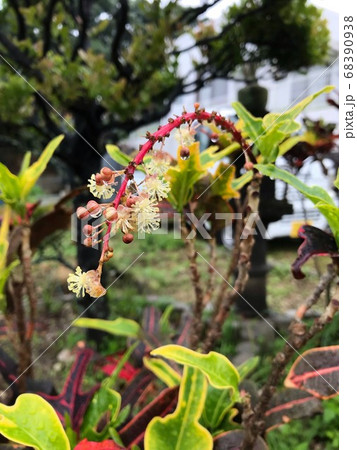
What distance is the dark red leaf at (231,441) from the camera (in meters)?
0.36

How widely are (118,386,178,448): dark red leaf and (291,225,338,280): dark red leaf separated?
148mm

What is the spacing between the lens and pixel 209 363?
31 centimetres

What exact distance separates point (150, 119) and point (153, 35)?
0.41ft

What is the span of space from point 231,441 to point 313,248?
0.62 feet

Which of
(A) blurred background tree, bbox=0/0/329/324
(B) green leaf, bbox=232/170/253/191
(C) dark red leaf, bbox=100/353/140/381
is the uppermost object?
(A) blurred background tree, bbox=0/0/329/324

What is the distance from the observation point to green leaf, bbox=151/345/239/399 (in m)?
0.29

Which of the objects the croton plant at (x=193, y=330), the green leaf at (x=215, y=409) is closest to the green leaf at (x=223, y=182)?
the croton plant at (x=193, y=330)

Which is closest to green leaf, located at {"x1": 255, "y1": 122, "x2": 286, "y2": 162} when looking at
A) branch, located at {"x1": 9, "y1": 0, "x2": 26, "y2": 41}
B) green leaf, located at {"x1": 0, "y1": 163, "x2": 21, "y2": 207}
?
green leaf, located at {"x1": 0, "y1": 163, "x2": 21, "y2": 207}

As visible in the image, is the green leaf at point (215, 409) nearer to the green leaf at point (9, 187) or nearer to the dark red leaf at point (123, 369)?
the dark red leaf at point (123, 369)

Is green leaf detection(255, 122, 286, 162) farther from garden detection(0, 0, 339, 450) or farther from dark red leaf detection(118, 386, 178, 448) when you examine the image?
dark red leaf detection(118, 386, 178, 448)

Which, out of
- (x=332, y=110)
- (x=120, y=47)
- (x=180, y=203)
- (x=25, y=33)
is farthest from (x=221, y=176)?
(x=25, y=33)

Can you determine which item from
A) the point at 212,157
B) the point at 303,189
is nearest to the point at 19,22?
the point at 212,157

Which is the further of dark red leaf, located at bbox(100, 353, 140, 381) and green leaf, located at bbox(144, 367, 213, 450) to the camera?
dark red leaf, located at bbox(100, 353, 140, 381)

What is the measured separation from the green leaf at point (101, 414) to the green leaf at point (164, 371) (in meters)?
0.05
